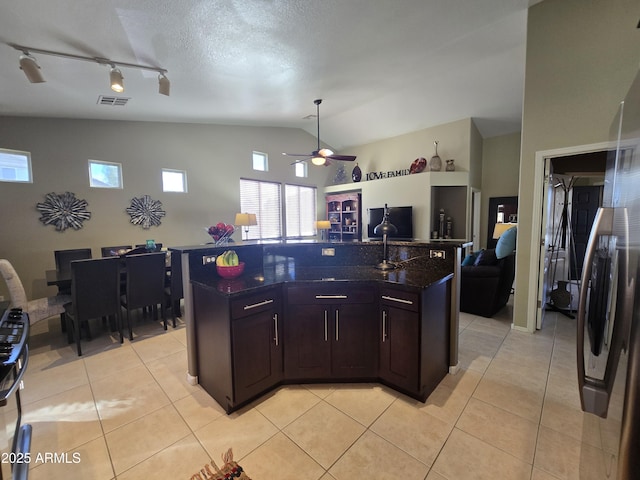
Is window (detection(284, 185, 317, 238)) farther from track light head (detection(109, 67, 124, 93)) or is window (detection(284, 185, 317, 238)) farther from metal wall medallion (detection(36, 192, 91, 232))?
track light head (detection(109, 67, 124, 93))

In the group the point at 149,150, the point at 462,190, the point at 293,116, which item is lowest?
the point at 462,190

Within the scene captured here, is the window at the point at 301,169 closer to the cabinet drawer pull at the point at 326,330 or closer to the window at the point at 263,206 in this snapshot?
the window at the point at 263,206

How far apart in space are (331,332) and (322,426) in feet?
2.03

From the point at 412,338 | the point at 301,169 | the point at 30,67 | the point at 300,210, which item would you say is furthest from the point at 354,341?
the point at 301,169

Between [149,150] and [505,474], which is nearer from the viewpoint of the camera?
[505,474]

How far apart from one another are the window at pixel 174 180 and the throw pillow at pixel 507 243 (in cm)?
574

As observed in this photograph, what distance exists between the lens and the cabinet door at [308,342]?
2.06m

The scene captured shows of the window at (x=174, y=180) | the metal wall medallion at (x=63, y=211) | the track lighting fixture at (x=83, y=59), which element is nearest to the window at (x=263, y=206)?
the window at (x=174, y=180)

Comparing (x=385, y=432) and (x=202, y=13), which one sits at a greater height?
(x=202, y=13)

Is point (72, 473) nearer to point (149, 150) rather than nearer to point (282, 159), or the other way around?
point (149, 150)

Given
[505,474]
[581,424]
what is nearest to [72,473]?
[505,474]

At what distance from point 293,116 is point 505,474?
6.12 m

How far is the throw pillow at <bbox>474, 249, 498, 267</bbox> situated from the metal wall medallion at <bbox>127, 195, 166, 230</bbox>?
18.5 ft

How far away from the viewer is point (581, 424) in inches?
66.6
